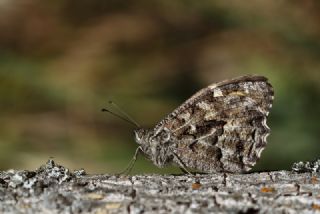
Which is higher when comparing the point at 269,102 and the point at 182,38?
the point at 182,38

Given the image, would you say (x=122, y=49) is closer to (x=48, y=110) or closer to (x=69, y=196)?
(x=48, y=110)

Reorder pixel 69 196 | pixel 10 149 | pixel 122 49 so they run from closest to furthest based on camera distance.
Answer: pixel 69 196 < pixel 10 149 < pixel 122 49

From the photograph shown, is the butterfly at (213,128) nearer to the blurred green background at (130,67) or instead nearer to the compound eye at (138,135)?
the compound eye at (138,135)

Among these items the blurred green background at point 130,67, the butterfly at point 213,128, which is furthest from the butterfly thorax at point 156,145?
the blurred green background at point 130,67

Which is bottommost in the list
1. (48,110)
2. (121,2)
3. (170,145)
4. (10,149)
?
(170,145)

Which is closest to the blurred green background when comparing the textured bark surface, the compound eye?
the compound eye

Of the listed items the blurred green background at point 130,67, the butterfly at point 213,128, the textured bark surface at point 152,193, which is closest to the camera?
Result: the textured bark surface at point 152,193

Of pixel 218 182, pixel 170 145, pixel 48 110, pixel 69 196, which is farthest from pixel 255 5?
pixel 69 196
